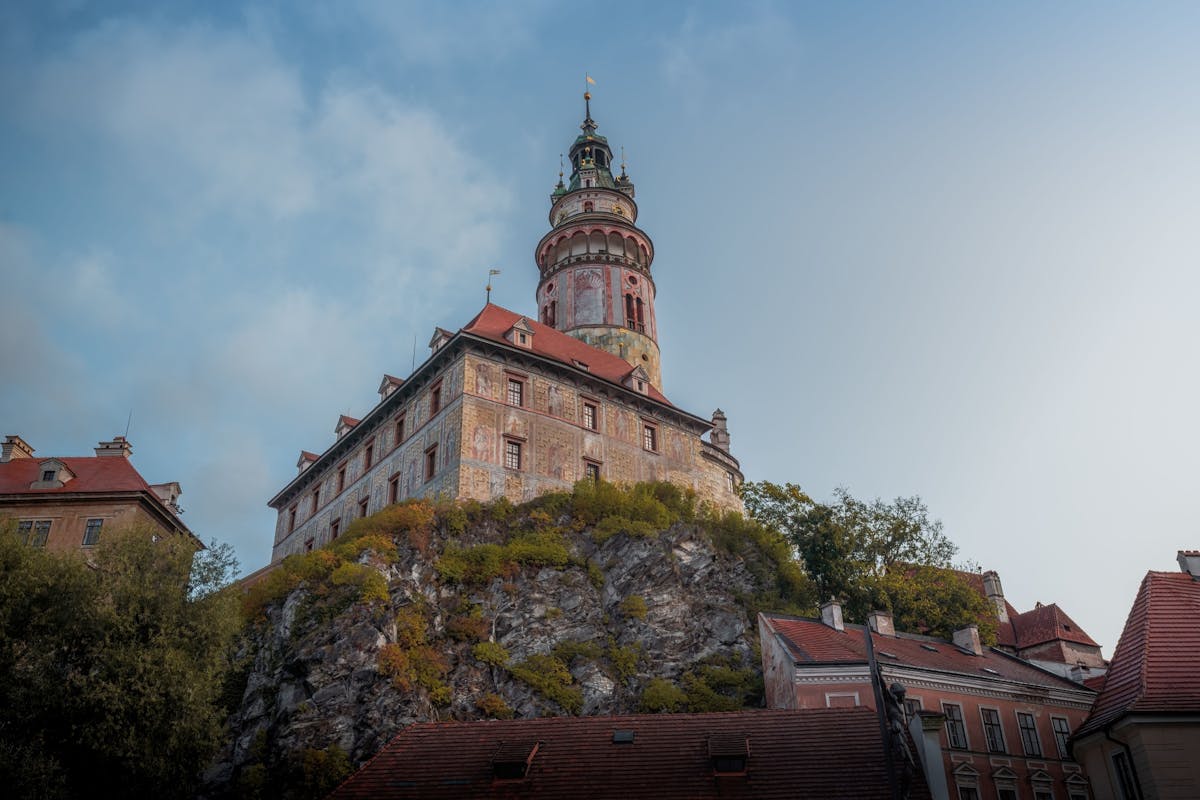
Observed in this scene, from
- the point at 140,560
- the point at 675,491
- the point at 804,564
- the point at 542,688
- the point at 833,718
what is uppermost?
the point at 675,491

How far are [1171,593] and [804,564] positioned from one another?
19.2 metres

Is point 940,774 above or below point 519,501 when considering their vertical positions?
below

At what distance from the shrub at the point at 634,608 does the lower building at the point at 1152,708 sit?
15.8 metres

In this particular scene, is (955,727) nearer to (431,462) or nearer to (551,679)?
(551,679)

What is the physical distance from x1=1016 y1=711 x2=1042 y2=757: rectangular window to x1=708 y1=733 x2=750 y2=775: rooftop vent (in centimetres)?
1464

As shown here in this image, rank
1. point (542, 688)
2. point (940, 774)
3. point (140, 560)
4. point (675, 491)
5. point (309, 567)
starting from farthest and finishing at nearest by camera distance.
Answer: point (675, 491)
point (309, 567)
point (542, 688)
point (140, 560)
point (940, 774)

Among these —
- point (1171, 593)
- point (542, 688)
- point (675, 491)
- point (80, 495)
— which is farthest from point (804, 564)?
point (80, 495)

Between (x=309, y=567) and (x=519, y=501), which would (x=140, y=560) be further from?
(x=519, y=501)

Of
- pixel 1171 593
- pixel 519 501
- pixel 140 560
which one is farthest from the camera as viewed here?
pixel 519 501

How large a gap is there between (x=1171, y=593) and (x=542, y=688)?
1837cm

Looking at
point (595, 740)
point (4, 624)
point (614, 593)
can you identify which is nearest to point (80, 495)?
point (4, 624)

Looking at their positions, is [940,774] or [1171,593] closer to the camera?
[940,774]

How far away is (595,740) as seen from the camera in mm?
22047

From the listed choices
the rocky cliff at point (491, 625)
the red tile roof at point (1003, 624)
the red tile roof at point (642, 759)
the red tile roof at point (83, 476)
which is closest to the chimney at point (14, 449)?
the red tile roof at point (83, 476)
